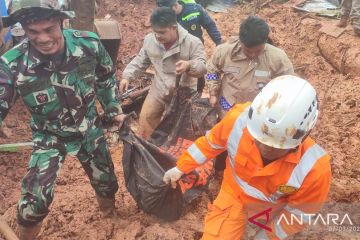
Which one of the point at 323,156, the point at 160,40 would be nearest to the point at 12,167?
the point at 160,40

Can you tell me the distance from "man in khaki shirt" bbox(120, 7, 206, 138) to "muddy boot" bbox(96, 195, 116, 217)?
45.5 inches

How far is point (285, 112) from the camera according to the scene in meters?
2.42

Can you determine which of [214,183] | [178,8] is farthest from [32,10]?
[178,8]

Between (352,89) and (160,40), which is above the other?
(160,40)

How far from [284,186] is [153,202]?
1.40m

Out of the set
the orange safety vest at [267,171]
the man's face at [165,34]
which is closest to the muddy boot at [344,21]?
the man's face at [165,34]

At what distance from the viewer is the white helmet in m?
2.42

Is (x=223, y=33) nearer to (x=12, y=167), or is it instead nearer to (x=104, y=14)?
(x=104, y=14)

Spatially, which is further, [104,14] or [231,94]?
[104,14]

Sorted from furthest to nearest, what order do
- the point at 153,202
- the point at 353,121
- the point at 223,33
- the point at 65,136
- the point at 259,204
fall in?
1. the point at 223,33
2. the point at 353,121
3. the point at 153,202
4. the point at 65,136
5. the point at 259,204

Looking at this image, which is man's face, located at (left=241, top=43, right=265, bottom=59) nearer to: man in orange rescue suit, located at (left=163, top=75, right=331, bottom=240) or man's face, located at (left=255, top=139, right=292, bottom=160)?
man in orange rescue suit, located at (left=163, top=75, right=331, bottom=240)

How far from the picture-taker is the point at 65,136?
332 centimetres

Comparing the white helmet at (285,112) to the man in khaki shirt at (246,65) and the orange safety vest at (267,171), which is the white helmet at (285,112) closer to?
the orange safety vest at (267,171)

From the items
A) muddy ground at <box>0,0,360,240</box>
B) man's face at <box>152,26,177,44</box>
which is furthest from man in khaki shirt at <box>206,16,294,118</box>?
muddy ground at <box>0,0,360,240</box>
